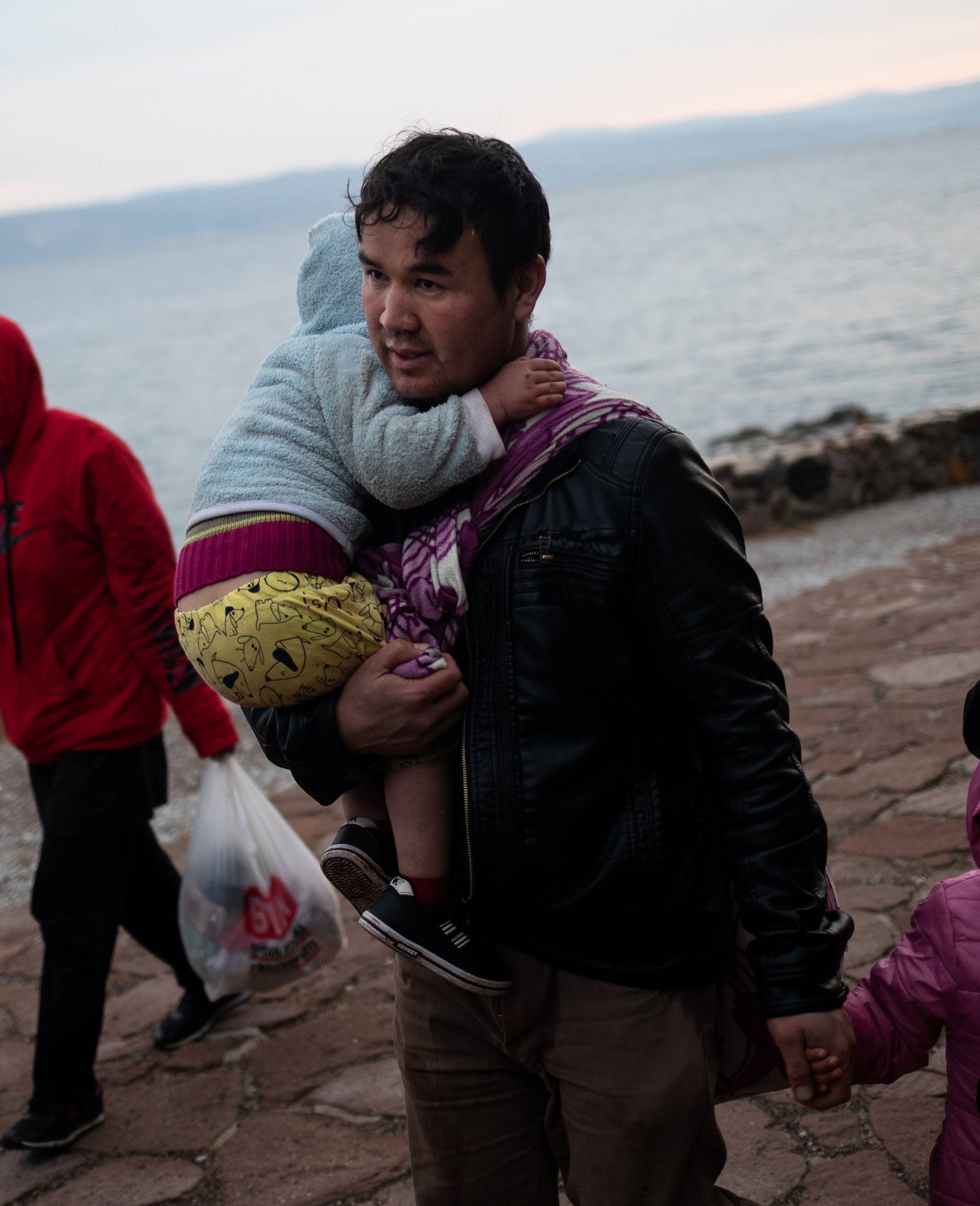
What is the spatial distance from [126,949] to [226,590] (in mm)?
3327

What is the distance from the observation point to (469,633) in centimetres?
185

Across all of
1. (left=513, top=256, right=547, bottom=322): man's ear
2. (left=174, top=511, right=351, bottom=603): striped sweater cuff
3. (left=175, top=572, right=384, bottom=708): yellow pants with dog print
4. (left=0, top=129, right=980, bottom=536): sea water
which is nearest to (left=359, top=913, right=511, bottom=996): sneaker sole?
(left=175, top=572, right=384, bottom=708): yellow pants with dog print

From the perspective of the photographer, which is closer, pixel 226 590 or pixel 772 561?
pixel 226 590

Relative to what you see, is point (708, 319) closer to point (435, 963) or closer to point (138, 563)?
point (138, 563)

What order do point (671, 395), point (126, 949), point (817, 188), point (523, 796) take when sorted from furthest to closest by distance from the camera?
point (817, 188) < point (671, 395) < point (126, 949) < point (523, 796)

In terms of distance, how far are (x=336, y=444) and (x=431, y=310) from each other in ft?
0.82

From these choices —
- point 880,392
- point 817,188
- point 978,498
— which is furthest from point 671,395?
point 817,188

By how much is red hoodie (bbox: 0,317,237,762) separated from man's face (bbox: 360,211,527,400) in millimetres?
1811

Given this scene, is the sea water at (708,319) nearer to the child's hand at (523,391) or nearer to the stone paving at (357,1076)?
the stone paving at (357,1076)

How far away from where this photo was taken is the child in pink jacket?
2.04m

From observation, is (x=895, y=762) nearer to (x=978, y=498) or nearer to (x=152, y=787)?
(x=152, y=787)

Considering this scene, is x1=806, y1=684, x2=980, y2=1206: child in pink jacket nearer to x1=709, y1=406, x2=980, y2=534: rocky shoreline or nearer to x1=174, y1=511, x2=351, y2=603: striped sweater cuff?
x1=174, y1=511, x2=351, y2=603: striped sweater cuff

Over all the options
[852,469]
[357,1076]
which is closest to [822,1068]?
[357,1076]

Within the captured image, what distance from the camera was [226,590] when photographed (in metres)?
1.83
